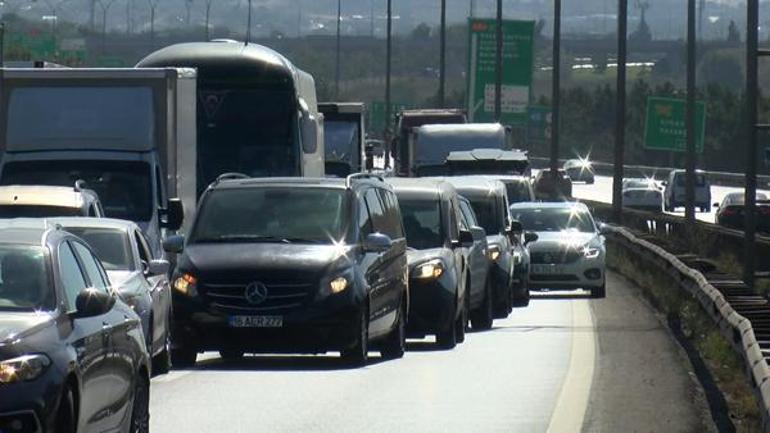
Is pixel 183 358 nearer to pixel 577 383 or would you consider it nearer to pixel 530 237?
pixel 577 383

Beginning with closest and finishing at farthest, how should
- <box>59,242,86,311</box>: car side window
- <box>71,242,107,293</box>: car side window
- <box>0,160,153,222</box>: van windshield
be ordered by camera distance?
<box>59,242,86,311</box>: car side window < <box>71,242,107,293</box>: car side window < <box>0,160,153,222</box>: van windshield

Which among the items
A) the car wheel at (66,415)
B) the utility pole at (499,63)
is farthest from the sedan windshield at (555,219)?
the utility pole at (499,63)

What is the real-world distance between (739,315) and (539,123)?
119 meters

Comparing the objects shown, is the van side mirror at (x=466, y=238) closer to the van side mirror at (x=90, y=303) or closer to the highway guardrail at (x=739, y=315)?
the highway guardrail at (x=739, y=315)

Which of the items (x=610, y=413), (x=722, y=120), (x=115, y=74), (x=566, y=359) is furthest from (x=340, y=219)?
(x=722, y=120)

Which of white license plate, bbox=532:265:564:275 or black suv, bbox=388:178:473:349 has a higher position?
black suv, bbox=388:178:473:349

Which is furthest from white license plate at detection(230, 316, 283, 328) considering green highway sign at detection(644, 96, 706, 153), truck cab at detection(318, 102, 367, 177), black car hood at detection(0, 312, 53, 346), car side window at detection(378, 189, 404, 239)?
green highway sign at detection(644, 96, 706, 153)

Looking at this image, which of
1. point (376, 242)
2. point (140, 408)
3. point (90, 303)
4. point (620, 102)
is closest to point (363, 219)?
point (376, 242)

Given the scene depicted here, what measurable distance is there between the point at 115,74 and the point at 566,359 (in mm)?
8392

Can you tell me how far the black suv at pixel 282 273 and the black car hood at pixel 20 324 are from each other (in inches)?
344

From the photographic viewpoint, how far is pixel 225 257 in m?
20.7

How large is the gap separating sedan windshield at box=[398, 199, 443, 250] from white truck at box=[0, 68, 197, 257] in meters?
3.37

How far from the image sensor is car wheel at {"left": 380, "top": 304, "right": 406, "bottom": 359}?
22.6 m

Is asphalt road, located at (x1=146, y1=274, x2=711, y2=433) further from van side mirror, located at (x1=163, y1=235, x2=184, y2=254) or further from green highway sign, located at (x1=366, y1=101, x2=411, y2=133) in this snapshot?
green highway sign, located at (x1=366, y1=101, x2=411, y2=133)
